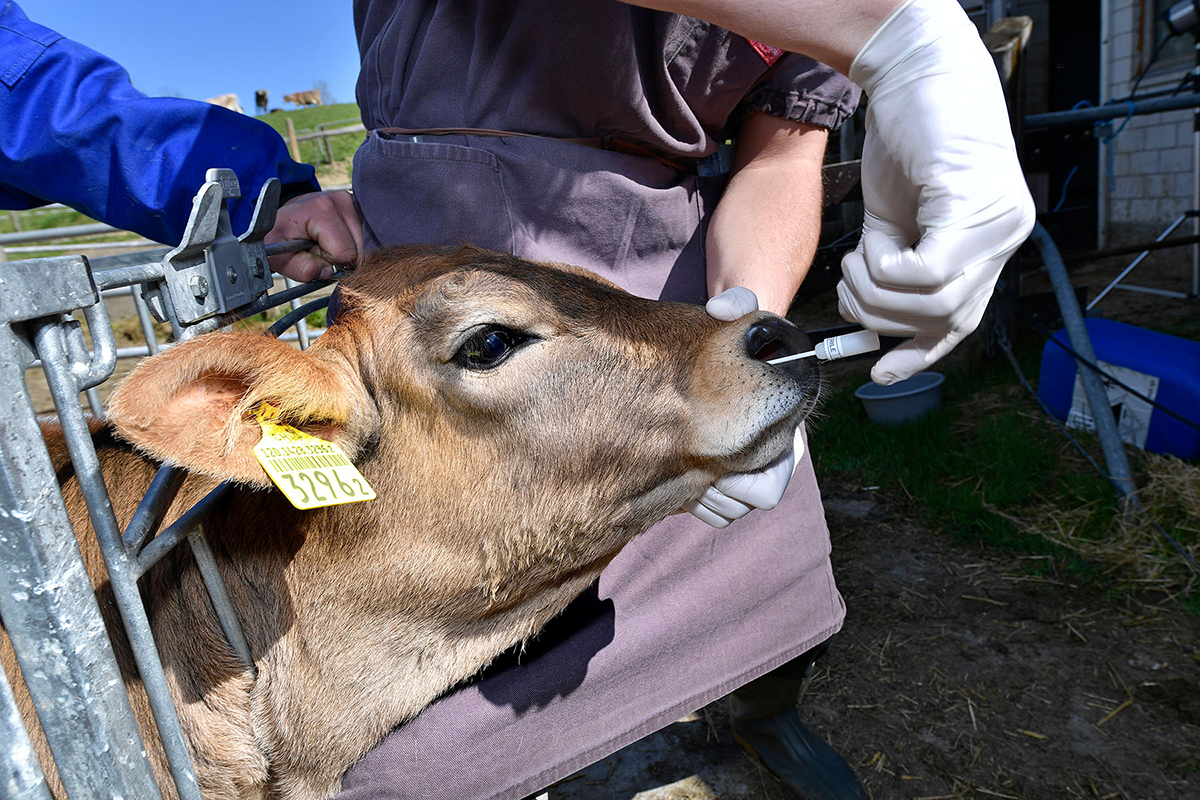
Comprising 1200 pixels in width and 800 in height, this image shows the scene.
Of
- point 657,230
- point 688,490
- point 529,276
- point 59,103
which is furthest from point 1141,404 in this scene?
point 59,103

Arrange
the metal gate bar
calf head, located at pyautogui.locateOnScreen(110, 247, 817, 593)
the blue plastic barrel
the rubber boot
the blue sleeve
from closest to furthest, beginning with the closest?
the metal gate bar
calf head, located at pyautogui.locateOnScreen(110, 247, 817, 593)
the blue sleeve
the rubber boot
the blue plastic barrel

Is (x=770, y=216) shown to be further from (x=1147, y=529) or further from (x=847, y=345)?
(x=1147, y=529)

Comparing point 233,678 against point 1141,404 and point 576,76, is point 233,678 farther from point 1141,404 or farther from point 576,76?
point 1141,404

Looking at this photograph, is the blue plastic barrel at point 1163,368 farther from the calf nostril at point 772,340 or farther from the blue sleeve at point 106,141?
the blue sleeve at point 106,141

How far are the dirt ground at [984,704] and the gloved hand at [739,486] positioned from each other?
171 cm

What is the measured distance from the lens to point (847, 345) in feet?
5.58

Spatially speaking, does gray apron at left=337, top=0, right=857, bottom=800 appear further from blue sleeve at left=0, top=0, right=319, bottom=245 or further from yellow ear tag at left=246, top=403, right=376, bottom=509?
yellow ear tag at left=246, top=403, right=376, bottom=509

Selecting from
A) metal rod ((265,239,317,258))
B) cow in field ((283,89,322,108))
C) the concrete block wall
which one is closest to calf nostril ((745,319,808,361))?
metal rod ((265,239,317,258))

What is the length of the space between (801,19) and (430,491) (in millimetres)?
1209

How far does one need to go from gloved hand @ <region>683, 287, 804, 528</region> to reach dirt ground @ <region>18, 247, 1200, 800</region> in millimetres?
1710

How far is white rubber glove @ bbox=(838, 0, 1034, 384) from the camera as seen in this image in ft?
4.94

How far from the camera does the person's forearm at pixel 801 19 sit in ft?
4.84

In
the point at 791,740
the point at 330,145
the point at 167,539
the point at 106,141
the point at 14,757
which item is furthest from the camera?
the point at 330,145

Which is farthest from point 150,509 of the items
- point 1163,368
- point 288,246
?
point 1163,368
